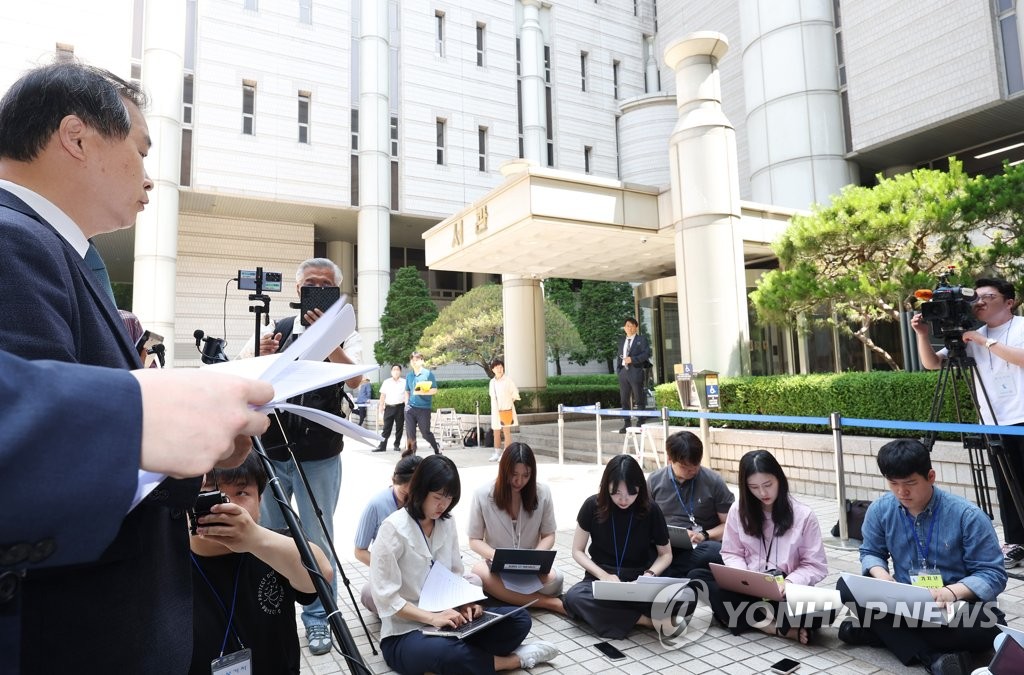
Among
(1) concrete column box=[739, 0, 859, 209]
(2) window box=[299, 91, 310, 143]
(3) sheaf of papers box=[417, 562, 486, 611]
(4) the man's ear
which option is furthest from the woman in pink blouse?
(2) window box=[299, 91, 310, 143]

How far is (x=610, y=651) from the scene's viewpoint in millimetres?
3361

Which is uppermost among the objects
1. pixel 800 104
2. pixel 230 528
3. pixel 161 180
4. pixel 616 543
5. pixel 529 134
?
pixel 529 134

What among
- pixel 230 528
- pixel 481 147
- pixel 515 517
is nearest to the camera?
pixel 230 528

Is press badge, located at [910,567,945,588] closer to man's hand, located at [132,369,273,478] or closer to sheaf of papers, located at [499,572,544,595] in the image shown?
sheaf of papers, located at [499,572,544,595]

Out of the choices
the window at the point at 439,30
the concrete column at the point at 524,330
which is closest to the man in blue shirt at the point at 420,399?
the concrete column at the point at 524,330

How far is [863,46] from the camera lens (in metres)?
15.2

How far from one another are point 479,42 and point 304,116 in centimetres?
896

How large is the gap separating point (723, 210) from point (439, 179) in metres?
17.8

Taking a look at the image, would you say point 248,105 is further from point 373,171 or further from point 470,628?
point 470,628

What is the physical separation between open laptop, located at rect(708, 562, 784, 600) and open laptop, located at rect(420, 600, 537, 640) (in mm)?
1323

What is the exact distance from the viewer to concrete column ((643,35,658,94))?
30.3m

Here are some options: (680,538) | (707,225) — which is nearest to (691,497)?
(680,538)

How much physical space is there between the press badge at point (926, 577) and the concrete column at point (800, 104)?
1476 cm

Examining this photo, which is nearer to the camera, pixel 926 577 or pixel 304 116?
pixel 926 577
